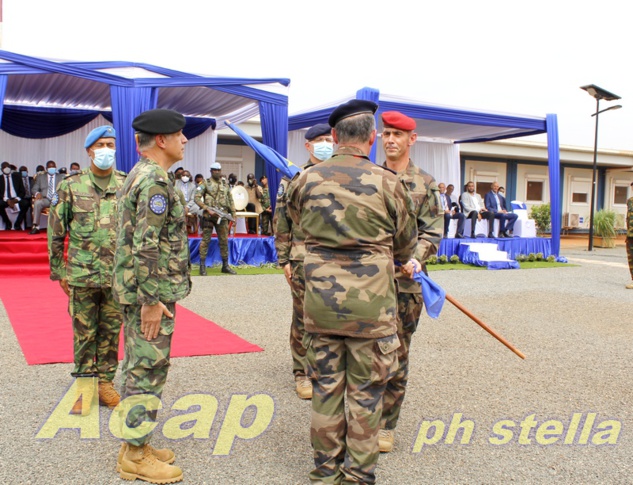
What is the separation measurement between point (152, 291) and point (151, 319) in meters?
0.14

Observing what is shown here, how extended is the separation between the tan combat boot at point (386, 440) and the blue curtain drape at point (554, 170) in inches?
492

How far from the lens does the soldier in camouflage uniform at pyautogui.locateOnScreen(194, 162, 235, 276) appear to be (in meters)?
10.3

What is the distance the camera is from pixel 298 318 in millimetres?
4074

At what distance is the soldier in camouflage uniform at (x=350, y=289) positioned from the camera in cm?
250

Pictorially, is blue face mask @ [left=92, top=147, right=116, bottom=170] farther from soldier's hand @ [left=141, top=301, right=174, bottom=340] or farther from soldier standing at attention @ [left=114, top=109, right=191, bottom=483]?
soldier's hand @ [left=141, top=301, right=174, bottom=340]

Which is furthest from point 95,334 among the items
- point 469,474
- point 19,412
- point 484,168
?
point 484,168

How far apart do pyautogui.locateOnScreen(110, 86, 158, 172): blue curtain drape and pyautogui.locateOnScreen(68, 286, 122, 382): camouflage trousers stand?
7.20m

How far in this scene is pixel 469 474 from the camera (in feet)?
9.36

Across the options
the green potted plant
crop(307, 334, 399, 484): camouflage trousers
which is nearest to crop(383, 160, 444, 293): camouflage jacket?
crop(307, 334, 399, 484): camouflage trousers

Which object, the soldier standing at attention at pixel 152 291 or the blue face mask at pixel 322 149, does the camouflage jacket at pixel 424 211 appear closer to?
the blue face mask at pixel 322 149

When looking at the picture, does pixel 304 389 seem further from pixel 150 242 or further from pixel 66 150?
pixel 66 150

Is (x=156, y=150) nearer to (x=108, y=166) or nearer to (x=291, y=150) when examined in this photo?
(x=108, y=166)

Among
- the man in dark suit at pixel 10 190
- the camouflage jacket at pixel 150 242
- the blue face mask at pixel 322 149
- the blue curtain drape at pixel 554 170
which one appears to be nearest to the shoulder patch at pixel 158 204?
the camouflage jacket at pixel 150 242

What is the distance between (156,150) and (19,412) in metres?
1.98
